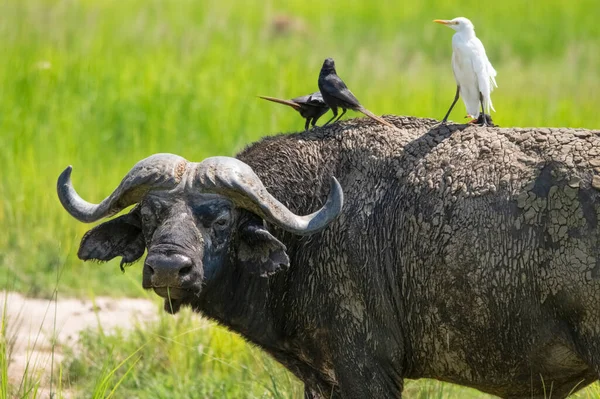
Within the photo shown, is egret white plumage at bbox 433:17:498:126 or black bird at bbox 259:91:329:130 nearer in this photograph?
egret white plumage at bbox 433:17:498:126

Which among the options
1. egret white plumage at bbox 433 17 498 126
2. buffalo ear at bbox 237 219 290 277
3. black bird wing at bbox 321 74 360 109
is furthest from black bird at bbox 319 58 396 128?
buffalo ear at bbox 237 219 290 277

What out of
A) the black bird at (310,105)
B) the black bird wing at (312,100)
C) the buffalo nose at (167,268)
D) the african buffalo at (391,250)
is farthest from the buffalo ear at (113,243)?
the black bird wing at (312,100)

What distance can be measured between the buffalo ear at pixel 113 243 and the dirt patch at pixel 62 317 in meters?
1.83

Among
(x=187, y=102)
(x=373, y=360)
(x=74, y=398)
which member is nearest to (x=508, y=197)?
(x=373, y=360)

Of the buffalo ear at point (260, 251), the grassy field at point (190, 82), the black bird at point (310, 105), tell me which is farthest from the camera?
the grassy field at point (190, 82)

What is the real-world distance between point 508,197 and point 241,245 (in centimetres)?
143

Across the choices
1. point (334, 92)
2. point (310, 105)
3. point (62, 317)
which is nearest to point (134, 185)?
point (334, 92)

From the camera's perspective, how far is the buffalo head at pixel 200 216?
5594 millimetres

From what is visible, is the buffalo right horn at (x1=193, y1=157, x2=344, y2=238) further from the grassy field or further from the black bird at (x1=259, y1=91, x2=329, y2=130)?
the grassy field

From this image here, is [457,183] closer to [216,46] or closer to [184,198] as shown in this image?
[184,198]

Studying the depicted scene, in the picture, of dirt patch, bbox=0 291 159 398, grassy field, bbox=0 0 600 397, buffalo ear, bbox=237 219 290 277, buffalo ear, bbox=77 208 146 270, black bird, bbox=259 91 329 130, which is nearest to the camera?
buffalo ear, bbox=237 219 290 277

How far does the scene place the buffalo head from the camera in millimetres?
5594

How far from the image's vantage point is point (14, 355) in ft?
25.6

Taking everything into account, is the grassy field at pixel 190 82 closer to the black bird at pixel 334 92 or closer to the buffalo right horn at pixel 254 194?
the buffalo right horn at pixel 254 194
